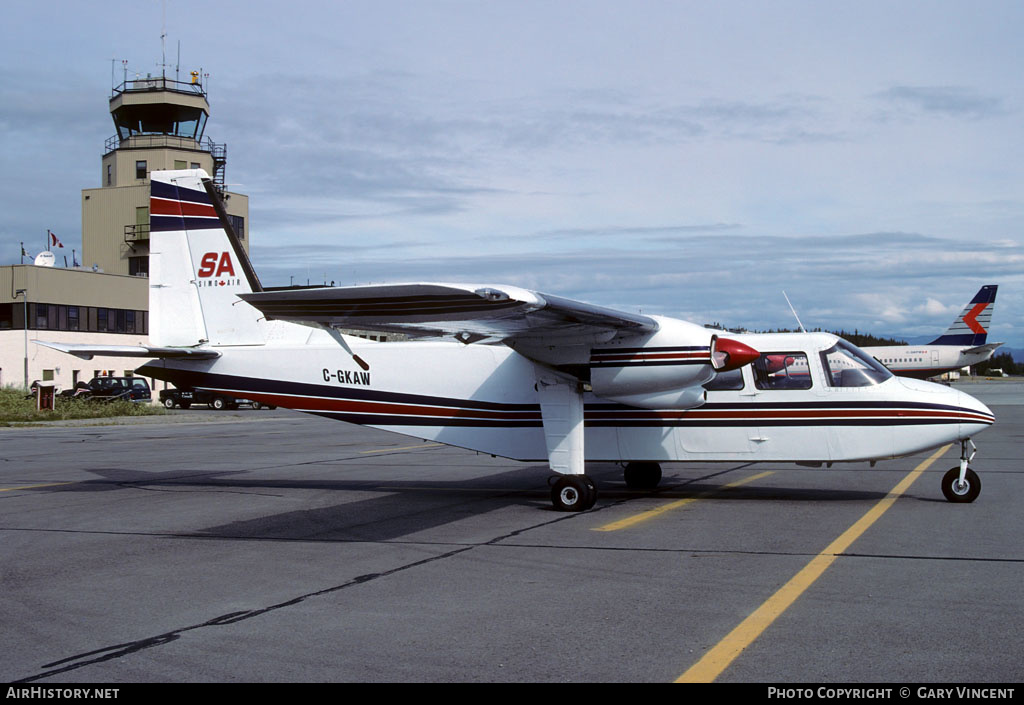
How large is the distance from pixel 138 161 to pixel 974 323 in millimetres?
49628

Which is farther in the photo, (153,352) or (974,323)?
(974,323)

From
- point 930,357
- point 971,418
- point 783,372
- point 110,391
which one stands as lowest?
point 110,391

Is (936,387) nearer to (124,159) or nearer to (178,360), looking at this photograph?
(178,360)

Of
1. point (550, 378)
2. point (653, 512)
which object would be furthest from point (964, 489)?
point (550, 378)

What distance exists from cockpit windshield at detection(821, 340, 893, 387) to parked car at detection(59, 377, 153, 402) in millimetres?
38999

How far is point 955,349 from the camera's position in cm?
4769

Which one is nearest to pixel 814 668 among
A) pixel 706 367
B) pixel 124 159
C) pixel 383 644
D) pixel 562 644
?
pixel 562 644

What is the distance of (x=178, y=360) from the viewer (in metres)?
14.1

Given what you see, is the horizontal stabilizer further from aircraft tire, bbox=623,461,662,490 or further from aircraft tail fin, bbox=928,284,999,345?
aircraft tire, bbox=623,461,662,490

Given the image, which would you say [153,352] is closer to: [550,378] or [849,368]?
[550,378]

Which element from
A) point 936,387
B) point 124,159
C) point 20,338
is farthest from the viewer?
point 124,159

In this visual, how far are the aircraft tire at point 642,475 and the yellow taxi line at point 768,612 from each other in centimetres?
355

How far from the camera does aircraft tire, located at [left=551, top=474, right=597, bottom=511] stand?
37.4ft
